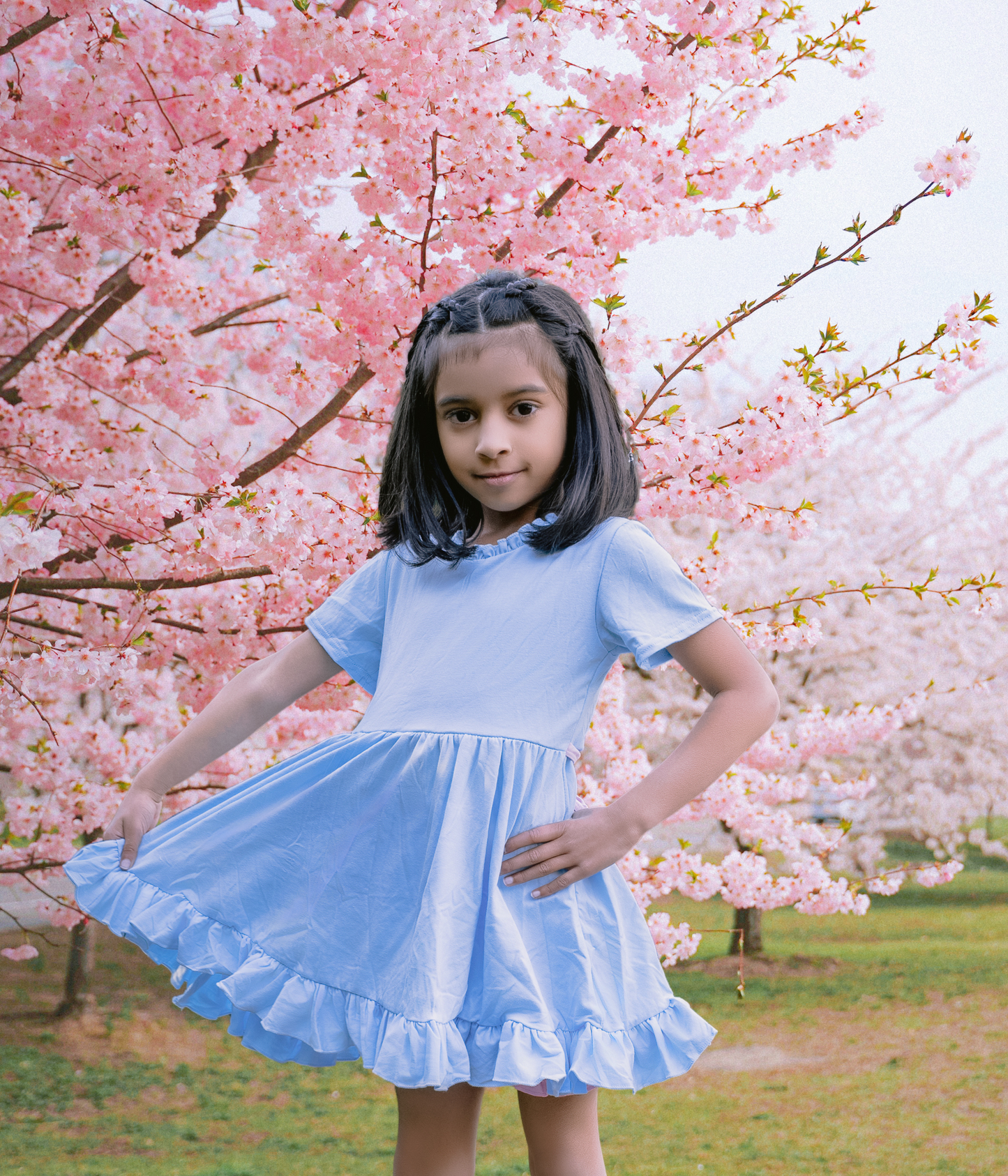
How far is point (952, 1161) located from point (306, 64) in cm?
425

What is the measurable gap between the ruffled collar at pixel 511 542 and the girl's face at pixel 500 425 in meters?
0.04

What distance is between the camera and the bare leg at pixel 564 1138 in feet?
4.11

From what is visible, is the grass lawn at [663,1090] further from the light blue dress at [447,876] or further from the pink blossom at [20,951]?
the light blue dress at [447,876]

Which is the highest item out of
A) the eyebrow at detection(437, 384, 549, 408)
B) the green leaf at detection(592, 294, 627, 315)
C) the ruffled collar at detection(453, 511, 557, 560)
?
the green leaf at detection(592, 294, 627, 315)

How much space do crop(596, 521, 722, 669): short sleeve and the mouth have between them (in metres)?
0.15

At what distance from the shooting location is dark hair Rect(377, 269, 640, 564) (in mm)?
1380

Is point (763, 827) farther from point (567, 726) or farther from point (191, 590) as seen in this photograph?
point (567, 726)

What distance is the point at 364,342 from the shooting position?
8.79ft

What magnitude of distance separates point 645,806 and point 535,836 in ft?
0.43

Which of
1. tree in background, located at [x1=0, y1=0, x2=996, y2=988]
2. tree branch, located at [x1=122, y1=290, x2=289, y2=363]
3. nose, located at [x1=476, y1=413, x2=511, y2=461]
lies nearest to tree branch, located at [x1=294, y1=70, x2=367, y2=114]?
tree in background, located at [x1=0, y1=0, x2=996, y2=988]

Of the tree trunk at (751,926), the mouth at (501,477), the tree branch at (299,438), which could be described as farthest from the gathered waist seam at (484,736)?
the tree trunk at (751,926)

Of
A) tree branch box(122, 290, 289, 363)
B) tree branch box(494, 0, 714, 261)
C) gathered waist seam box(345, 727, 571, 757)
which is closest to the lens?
gathered waist seam box(345, 727, 571, 757)

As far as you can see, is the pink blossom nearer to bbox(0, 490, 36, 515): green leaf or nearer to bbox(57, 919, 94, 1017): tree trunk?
bbox(57, 919, 94, 1017): tree trunk

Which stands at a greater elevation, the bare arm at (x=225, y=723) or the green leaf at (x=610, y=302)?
the green leaf at (x=610, y=302)
